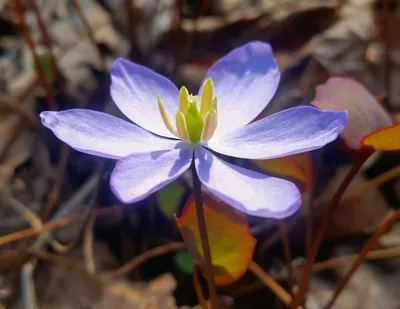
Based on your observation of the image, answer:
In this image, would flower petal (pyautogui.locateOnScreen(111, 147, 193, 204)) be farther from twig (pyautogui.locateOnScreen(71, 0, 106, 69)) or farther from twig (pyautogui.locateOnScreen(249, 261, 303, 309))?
twig (pyautogui.locateOnScreen(71, 0, 106, 69))

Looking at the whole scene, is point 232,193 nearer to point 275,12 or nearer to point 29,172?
point 29,172

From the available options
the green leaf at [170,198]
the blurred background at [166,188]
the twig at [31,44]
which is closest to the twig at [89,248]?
the blurred background at [166,188]

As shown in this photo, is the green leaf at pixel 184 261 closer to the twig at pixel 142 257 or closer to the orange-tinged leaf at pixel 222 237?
the twig at pixel 142 257

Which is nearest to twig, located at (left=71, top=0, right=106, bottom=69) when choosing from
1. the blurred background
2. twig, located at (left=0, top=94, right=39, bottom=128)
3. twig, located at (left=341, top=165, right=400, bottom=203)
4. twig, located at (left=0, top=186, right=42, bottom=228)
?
the blurred background

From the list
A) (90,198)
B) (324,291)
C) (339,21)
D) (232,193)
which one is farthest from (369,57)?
(232,193)

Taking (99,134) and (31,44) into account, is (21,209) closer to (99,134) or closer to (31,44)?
(31,44)

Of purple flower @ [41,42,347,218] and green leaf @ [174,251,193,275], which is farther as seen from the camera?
green leaf @ [174,251,193,275]

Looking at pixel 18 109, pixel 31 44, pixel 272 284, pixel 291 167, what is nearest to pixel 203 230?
pixel 291 167
